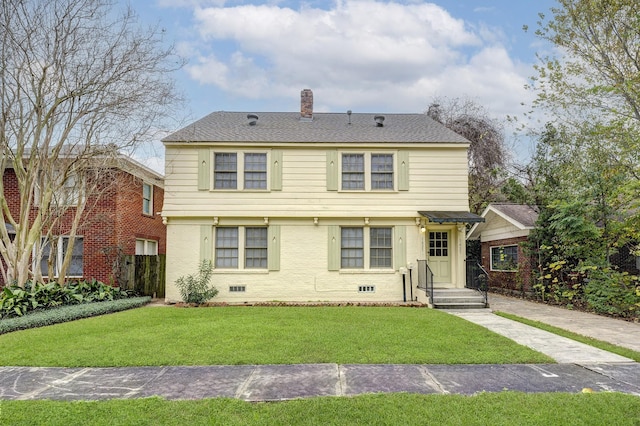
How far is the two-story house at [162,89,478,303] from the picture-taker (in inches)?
502

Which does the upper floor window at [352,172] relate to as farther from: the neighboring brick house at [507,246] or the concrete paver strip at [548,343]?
the neighboring brick house at [507,246]

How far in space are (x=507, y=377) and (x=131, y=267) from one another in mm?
12624

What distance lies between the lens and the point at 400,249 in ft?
42.1

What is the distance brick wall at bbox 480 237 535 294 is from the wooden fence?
12890 millimetres

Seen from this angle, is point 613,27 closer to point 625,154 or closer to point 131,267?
point 625,154

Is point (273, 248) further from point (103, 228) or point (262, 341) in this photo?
→ point (103, 228)

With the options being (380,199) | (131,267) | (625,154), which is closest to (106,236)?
(131,267)

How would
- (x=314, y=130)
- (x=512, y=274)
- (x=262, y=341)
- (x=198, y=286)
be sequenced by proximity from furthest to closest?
(x=512, y=274) < (x=314, y=130) < (x=198, y=286) < (x=262, y=341)

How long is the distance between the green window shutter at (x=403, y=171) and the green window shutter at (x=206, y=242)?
20.5 ft

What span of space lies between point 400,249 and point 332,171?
10.9ft

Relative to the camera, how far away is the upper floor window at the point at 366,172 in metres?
13.0

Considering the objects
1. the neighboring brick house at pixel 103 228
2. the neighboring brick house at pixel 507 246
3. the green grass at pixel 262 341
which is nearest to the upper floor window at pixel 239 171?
the neighboring brick house at pixel 103 228

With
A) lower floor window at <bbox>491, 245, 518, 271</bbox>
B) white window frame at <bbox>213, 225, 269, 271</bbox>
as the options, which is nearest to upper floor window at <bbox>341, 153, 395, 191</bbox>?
white window frame at <bbox>213, 225, 269, 271</bbox>

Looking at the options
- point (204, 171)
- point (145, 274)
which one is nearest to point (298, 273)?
point (204, 171)
